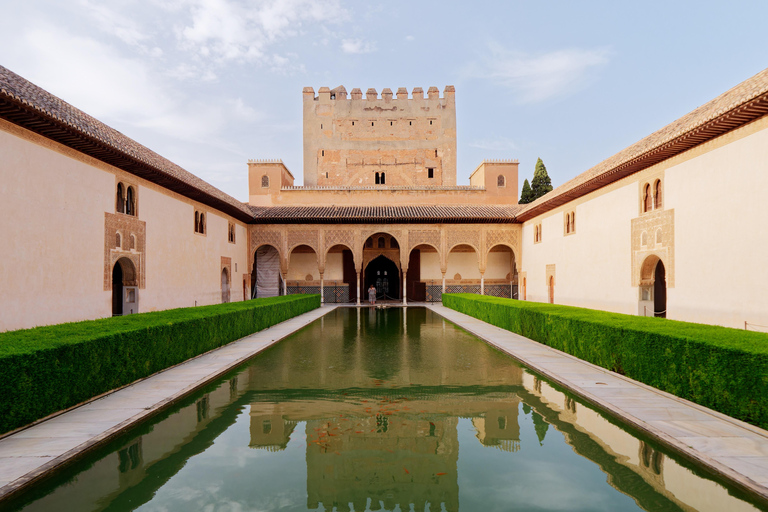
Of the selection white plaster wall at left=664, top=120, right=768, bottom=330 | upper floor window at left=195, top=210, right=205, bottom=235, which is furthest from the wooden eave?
upper floor window at left=195, top=210, right=205, bottom=235

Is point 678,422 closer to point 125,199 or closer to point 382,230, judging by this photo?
point 125,199

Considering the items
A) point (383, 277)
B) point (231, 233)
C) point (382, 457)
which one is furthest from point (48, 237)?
point (383, 277)

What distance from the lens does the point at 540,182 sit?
3675 centimetres

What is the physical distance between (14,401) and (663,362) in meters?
6.87

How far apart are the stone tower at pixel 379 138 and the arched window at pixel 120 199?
2211 cm

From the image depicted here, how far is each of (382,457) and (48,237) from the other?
8.49 m

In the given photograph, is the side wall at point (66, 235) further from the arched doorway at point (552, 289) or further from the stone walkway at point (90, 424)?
the arched doorway at point (552, 289)

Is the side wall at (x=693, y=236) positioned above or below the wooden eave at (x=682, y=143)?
below

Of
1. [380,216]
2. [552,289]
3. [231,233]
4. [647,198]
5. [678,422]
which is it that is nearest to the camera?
[678,422]

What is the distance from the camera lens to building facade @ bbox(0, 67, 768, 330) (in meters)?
8.18

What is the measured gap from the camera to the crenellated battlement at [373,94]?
3409 centimetres

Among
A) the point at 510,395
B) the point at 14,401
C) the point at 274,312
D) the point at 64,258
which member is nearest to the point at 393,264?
the point at 274,312

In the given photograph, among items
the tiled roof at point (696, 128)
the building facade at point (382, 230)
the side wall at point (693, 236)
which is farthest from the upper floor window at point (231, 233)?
the side wall at point (693, 236)

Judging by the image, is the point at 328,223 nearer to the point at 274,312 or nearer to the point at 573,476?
the point at 274,312
